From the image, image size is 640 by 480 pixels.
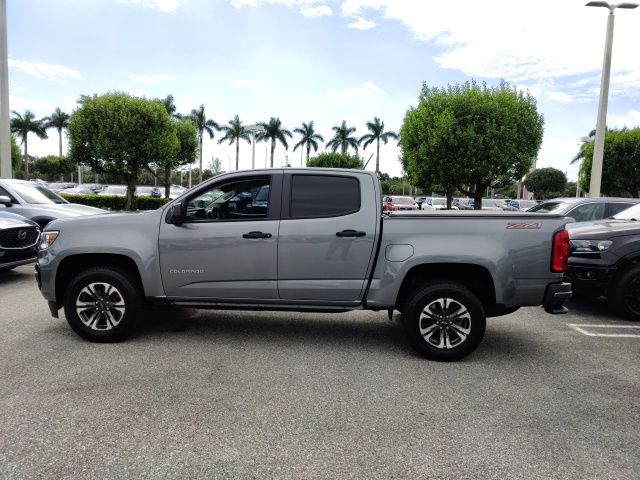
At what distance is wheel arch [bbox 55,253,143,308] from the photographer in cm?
514

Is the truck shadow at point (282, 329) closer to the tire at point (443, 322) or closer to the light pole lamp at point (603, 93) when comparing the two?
the tire at point (443, 322)

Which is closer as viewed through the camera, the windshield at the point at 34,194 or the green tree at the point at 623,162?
the windshield at the point at 34,194

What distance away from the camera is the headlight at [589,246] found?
21.7 feet

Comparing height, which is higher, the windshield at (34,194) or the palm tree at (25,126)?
the palm tree at (25,126)

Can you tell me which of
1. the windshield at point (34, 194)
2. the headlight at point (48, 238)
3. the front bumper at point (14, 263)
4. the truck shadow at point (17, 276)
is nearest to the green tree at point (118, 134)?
the windshield at point (34, 194)

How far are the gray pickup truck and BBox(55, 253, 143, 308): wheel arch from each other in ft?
0.04

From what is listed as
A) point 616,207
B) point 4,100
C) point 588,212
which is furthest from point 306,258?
point 4,100

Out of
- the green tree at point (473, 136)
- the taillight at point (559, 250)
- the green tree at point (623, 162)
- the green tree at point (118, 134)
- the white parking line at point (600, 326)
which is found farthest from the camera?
the green tree at point (623, 162)

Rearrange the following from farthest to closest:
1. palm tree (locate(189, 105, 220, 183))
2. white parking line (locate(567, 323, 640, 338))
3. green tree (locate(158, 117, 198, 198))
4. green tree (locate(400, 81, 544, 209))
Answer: palm tree (locate(189, 105, 220, 183))
green tree (locate(158, 117, 198, 198))
green tree (locate(400, 81, 544, 209))
white parking line (locate(567, 323, 640, 338))

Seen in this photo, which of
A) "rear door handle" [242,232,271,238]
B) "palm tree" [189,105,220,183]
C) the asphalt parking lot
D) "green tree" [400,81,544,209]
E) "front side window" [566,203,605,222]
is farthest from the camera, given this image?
"palm tree" [189,105,220,183]

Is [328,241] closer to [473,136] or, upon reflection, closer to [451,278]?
[451,278]

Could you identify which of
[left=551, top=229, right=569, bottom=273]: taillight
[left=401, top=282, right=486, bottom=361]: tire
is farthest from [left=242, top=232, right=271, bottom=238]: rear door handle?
[left=551, top=229, right=569, bottom=273]: taillight

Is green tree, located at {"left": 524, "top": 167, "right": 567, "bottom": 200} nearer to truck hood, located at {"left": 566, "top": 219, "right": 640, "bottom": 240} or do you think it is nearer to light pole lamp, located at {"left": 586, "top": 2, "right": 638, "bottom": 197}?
light pole lamp, located at {"left": 586, "top": 2, "right": 638, "bottom": 197}

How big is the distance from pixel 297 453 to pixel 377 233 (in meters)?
2.35
